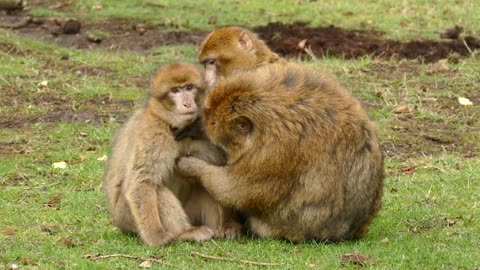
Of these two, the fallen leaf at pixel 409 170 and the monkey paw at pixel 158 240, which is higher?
the monkey paw at pixel 158 240

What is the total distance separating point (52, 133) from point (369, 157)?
184 inches

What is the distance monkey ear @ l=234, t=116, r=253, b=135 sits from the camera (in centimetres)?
659

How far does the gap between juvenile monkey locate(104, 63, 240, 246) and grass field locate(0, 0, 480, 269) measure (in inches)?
6.2

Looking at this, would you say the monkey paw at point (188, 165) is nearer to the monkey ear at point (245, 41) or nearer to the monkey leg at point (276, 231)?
the monkey leg at point (276, 231)

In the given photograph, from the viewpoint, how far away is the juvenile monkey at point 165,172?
266 inches

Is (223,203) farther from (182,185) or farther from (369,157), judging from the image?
(369,157)

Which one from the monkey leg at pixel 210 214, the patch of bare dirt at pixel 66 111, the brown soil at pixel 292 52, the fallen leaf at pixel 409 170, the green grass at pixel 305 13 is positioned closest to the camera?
the monkey leg at pixel 210 214

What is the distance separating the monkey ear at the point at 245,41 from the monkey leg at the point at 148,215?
8.79 feet

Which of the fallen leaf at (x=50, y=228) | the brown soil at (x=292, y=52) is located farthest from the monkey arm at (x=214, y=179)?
the brown soil at (x=292, y=52)

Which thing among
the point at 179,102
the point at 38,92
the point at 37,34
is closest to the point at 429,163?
the point at 179,102

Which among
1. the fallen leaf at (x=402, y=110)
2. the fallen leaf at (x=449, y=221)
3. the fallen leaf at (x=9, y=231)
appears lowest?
the fallen leaf at (x=402, y=110)

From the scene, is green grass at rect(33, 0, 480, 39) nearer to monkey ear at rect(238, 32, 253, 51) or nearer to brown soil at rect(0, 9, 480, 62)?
brown soil at rect(0, 9, 480, 62)

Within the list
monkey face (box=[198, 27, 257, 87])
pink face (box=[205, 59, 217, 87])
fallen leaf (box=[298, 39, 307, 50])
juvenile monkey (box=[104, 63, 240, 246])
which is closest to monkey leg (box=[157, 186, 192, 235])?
juvenile monkey (box=[104, 63, 240, 246])

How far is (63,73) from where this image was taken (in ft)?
42.5
